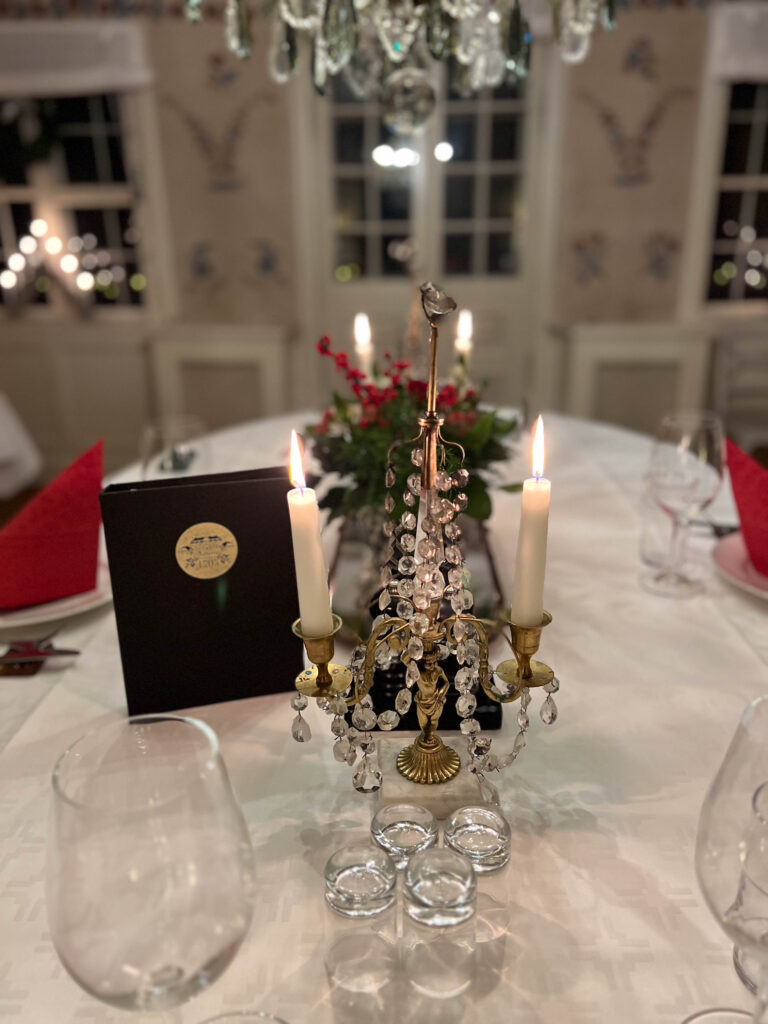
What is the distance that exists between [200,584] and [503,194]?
134 inches

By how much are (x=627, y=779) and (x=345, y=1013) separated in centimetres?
35

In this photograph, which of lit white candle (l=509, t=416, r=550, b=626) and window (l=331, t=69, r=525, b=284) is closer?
lit white candle (l=509, t=416, r=550, b=626)

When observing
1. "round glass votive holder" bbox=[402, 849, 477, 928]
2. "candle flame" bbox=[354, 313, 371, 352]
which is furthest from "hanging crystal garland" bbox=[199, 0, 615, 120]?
"round glass votive holder" bbox=[402, 849, 477, 928]

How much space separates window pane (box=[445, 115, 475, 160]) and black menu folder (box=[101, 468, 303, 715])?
3.33m

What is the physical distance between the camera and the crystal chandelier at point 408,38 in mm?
1474

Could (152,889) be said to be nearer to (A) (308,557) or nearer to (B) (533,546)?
(A) (308,557)

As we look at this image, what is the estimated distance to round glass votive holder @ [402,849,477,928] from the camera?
1.88 feet

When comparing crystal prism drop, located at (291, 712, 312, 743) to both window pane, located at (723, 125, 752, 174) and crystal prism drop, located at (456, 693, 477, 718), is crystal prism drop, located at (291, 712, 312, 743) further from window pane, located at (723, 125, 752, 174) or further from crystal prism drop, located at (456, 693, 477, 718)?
window pane, located at (723, 125, 752, 174)

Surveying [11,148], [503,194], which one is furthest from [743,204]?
[11,148]

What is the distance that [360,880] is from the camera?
2.03 ft

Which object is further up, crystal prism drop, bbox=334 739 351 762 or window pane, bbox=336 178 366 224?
window pane, bbox=336 178 366 224

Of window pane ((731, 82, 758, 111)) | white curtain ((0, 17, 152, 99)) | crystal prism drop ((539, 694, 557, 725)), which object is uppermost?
white curtain ((0, 17, 152, 99))

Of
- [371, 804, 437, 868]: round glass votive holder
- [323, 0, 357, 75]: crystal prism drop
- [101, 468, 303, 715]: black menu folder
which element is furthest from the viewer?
[323, 0, 357, 75]: crystal prism drop

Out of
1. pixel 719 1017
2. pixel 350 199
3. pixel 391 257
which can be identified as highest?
pixel 350 199
